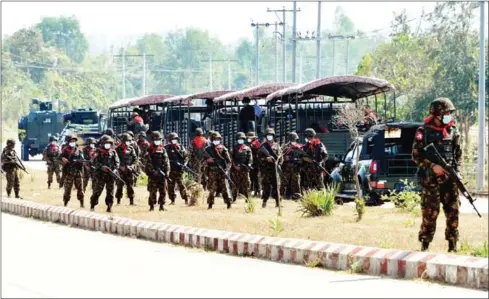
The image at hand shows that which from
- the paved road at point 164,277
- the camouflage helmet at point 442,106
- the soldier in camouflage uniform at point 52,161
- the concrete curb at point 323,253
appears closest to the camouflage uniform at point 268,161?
the concrete curb at point 323,253

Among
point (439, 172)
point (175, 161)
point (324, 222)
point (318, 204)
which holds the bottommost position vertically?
point (324, 222)

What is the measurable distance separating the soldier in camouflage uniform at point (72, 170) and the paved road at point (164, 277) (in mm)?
8322

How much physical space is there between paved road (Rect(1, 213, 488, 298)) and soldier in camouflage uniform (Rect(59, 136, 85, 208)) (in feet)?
27.3

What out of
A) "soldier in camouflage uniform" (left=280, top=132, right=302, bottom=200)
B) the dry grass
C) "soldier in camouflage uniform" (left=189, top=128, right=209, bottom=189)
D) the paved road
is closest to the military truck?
"soldier in camouflage uniform" (left=189, top=128, right=209, bottom=189)

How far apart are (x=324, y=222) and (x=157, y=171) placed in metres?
6.10

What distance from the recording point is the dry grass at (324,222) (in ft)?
58.2

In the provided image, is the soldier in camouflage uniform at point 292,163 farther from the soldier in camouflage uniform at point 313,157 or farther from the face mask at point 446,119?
the face mask at point 446,119

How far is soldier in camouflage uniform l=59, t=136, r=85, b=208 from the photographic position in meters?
28.3

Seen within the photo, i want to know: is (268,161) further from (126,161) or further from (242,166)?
(126,161)

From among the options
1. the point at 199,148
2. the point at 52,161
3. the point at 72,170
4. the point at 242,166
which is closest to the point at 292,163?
the point at 242,166

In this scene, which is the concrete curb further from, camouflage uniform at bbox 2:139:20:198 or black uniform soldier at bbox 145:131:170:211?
camouflage uniform at bbox 2:139:20:198

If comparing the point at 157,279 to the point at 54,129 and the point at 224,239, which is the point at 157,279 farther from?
the point at 54,129

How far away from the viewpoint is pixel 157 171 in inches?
1053

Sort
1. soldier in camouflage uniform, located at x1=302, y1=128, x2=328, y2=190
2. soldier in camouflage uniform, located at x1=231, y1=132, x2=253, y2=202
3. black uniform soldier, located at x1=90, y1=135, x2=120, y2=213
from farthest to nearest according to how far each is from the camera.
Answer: soldier in camouflage uniform, located at x1=302, y1=128, x2=328, y2=190, soldier in camouflage uniform, located at x1=231, y1=132, x2=253, y2=202, black uniform soldier, located at x1=90, y1=135, x2=120, y2=213
